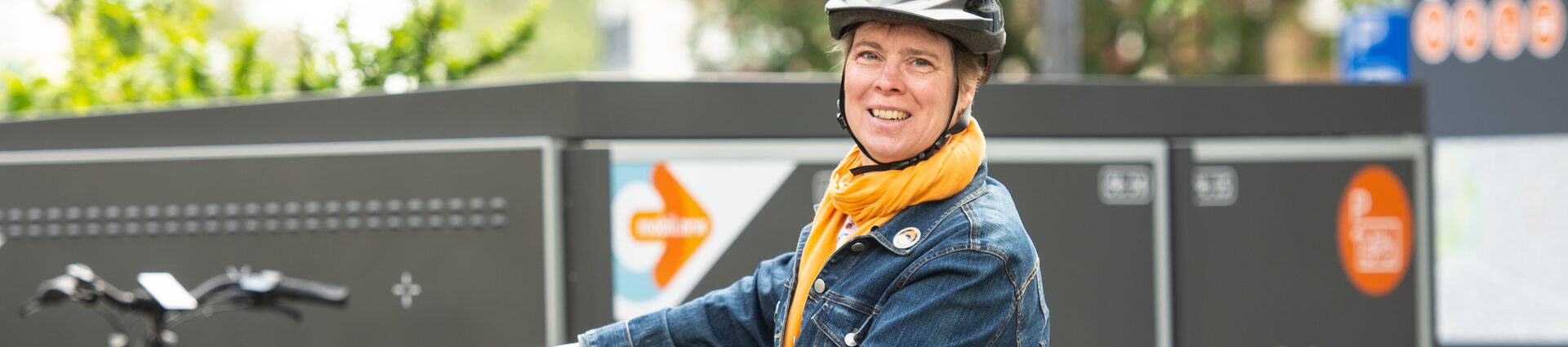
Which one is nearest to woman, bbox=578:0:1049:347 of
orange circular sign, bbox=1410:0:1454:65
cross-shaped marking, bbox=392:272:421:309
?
cross-shaped marking, bbox=392:272:421:309

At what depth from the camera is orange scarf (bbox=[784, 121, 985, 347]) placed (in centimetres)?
210

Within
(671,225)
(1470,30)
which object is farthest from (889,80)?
(1470,30)

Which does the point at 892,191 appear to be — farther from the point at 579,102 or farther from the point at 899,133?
the point at 579,102

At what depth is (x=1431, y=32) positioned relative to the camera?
7.75 m

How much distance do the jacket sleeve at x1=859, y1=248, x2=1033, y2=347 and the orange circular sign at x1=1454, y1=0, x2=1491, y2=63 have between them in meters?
6.53

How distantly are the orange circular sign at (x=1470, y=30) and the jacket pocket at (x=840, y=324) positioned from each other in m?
6.58

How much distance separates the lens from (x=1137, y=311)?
14.8 ft

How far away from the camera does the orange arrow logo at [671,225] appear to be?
4066 mm

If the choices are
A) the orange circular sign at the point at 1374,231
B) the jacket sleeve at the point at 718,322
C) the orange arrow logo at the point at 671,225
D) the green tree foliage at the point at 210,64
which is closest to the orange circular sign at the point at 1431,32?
the orange circular sign at the point at 1374,231

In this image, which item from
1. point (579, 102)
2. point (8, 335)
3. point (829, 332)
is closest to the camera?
point (829, 332)

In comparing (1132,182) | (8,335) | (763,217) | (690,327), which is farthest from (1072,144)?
(8,335)

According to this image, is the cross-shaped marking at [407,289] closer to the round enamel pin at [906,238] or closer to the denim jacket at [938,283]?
the denim jacket at [938,283]

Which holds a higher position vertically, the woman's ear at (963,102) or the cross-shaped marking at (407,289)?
the woman's ear at (963,102)

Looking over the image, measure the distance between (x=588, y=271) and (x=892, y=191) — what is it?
210 centimetres
